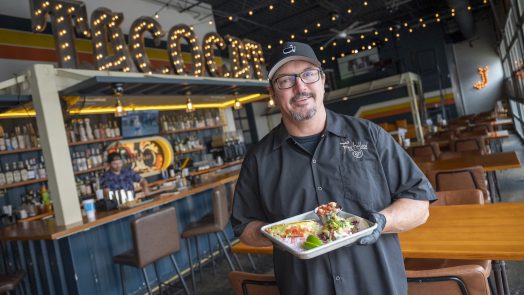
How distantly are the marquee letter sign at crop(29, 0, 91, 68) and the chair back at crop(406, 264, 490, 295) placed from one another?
4.95 metres

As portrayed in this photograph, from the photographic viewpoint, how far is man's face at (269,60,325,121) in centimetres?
157

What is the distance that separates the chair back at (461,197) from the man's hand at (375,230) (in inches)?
68.8

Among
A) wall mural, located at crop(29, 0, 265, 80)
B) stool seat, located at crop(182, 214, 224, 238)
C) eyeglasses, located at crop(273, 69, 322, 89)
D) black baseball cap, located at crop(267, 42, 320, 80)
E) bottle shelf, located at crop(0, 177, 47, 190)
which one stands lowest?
stool seat, located at crop(182, 214, 224, 238)

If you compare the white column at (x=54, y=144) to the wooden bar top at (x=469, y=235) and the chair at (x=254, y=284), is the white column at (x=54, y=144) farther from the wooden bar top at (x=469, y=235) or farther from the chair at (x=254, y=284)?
the chair at (x=254, y=284)

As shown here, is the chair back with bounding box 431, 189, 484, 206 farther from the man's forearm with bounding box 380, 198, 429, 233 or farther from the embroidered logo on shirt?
the embroidered logo on shirt

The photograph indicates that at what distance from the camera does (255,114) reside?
19156 mm

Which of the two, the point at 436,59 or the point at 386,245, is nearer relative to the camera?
the point at 386,245

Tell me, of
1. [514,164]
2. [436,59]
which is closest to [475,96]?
[436,59]

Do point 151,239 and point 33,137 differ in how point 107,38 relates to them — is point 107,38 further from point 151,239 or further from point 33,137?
point 151,239

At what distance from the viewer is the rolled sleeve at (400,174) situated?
1.52 m

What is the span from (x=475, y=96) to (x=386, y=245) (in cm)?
2179

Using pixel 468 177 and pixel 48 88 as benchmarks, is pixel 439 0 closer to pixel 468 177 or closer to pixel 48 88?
pixel 468 177

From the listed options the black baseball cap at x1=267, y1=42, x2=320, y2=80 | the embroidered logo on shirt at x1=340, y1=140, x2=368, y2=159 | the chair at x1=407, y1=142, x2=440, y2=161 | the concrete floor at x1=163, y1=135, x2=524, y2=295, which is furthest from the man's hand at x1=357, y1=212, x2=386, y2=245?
the chair at x1=407, y1=142, x2=440, y2=161

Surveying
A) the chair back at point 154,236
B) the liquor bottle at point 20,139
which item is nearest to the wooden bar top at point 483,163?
the chair back at point 154,236
